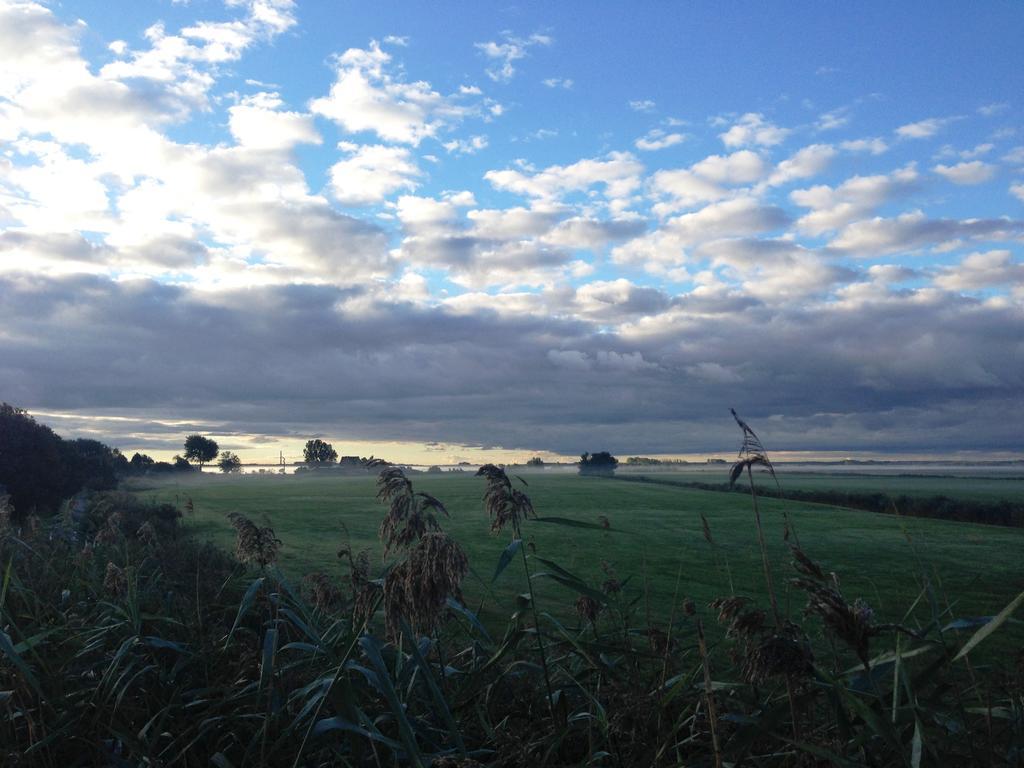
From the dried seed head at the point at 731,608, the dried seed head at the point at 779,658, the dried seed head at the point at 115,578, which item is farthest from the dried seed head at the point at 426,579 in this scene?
the dried seed head at the point at 115,578

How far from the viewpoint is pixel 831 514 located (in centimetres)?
2748

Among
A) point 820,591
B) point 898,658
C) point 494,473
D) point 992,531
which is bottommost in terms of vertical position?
point 992,531

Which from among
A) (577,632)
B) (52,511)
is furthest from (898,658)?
(52,511)

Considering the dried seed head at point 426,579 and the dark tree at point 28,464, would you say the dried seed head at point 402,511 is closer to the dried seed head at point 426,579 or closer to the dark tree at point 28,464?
the dried seed head at point 426,579

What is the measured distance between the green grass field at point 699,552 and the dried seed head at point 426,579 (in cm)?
181

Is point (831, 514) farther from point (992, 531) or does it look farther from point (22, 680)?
point (22, 680)

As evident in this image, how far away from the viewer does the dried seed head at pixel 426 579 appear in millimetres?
2781

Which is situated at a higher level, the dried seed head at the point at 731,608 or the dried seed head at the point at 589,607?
the dried seed head at the point at 731,608

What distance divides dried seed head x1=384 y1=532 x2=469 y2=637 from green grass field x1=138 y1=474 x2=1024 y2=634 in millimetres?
1815

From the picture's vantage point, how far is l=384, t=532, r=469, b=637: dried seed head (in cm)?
278

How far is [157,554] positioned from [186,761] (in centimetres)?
585

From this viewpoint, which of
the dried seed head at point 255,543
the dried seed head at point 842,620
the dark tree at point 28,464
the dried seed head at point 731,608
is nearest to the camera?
the dried seed head at point 842,620

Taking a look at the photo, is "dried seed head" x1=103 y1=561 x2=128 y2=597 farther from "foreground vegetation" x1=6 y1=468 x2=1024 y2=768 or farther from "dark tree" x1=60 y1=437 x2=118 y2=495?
"dark tree" x1=60 y1=437 x2=118 y2=495

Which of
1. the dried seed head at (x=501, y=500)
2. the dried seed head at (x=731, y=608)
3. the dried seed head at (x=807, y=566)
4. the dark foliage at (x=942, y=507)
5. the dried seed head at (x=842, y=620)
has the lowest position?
the dark foliage at (x=942, y=507)
